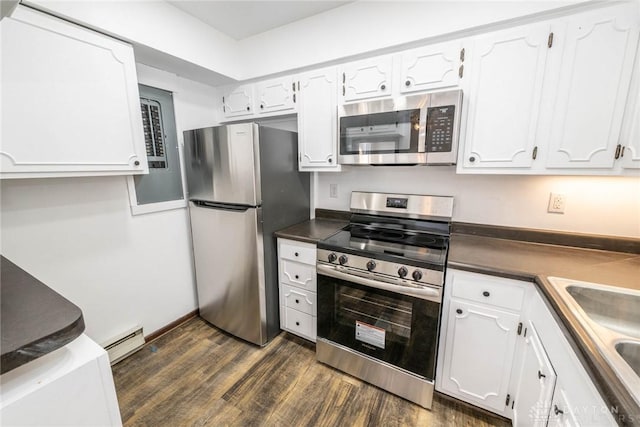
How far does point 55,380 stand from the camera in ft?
2.02

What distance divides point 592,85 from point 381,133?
1.01 m

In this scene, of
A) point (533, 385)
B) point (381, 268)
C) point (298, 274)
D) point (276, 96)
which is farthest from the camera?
point (276, 96)

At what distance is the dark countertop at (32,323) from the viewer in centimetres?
57

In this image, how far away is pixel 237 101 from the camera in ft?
7.64

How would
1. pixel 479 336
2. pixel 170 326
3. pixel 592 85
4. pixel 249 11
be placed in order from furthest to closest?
pixel 170 326, pixel 249 11, pixel 479 336, pixel 592 85

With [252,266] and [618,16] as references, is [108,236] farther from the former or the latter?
[618,16]

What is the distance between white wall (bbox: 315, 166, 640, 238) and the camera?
4.76 ft

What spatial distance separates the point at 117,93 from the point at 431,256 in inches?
80.7

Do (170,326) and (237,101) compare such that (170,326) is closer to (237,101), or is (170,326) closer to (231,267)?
(231,267)

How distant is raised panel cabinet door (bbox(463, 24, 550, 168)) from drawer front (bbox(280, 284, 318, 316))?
142 centimetres

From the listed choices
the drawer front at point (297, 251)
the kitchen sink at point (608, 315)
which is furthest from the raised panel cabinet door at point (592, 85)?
the drawer front at point (297, 251)

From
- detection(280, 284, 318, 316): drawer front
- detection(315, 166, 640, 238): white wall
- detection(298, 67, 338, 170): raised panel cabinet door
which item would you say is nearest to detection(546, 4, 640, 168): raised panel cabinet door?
detection(315, 166, 640, 238): white wall

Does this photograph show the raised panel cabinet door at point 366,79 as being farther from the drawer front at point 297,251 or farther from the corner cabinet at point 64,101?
the corner cabinet at point 64,101

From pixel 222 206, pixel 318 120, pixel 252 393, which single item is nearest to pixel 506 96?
pixel 318 120
